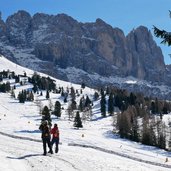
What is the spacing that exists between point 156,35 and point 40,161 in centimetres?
1224

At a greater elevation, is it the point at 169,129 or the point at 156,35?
the point at 156,35

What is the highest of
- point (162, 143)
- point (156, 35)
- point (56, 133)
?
point (156, 35)

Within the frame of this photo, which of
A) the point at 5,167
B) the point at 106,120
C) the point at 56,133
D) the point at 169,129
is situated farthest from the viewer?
the point at 106,120

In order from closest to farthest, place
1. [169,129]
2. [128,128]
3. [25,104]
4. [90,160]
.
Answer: [90,160] < [128,128] < [169,129] < [25,104]

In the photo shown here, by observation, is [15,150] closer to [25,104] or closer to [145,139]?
[145,139]

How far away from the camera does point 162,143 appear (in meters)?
115

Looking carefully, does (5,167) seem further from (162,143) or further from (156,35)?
(162,143)

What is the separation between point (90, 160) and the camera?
31.7 metres

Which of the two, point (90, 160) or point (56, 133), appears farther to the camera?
point (56, 133)

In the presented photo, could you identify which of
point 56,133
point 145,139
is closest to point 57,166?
point 56,133

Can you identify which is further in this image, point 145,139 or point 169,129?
point 169,129

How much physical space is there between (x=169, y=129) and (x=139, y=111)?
27607 millimetres

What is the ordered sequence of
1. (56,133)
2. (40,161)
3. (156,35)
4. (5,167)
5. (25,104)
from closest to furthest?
(156,35)
(5,167)
(40,161)
(56,133)
(25,104)

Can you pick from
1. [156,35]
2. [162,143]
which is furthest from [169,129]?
[156,35]
